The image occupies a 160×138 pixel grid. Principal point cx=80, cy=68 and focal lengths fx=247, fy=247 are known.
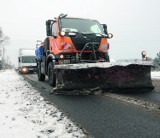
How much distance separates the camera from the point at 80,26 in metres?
8.51

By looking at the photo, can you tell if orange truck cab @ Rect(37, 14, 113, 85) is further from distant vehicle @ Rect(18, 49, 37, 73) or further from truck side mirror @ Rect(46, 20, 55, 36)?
distant vehicle @ Rect(18, 49, 37, 73)

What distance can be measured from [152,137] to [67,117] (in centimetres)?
158

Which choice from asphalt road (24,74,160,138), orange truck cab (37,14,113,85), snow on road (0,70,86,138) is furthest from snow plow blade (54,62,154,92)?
snow on road (0,70,86,138)

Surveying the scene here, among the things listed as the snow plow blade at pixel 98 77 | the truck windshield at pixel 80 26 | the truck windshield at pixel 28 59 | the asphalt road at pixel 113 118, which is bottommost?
the asphalt road at pixel 113 118

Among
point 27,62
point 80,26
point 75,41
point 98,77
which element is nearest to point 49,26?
point 80,26

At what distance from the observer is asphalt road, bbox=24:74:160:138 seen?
3184 millimetres

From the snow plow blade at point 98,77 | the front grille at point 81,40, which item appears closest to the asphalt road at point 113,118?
the snow plow blade at point 98,77

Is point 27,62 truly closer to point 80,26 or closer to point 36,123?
point 80,26

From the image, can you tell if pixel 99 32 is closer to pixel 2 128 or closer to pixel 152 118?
pixel 152 118

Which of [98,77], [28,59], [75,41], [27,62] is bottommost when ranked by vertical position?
[98,77]

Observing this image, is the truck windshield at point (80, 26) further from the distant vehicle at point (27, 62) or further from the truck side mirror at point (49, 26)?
the distant vehicle at point (27, 62)

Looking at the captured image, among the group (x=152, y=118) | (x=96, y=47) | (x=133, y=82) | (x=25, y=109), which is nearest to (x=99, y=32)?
(x=96, y=47)

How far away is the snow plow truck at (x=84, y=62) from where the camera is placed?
267 inches

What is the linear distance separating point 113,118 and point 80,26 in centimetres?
511
